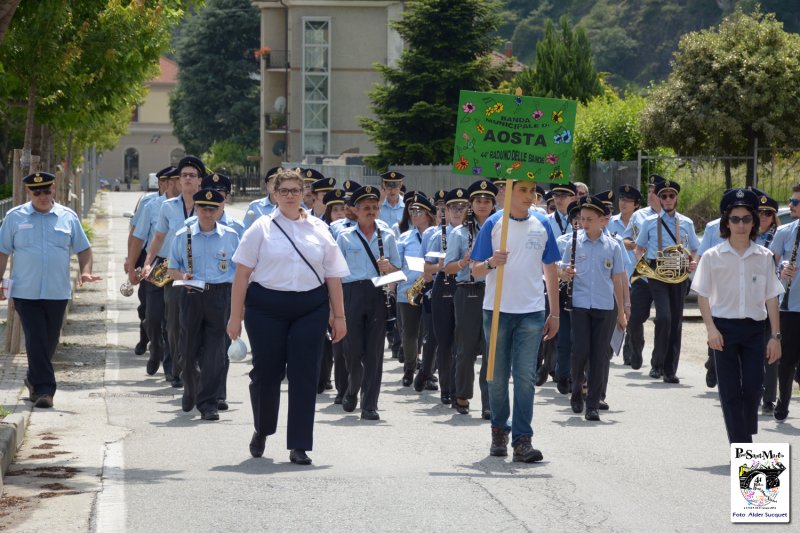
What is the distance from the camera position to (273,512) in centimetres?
770

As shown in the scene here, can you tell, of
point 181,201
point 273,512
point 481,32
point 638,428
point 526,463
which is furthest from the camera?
point 481,32

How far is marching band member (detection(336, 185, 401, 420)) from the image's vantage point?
11773 mm

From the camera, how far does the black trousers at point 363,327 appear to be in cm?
1174

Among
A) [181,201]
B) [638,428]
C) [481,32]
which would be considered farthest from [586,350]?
[481,32]

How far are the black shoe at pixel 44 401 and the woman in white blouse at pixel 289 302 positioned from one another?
317cm

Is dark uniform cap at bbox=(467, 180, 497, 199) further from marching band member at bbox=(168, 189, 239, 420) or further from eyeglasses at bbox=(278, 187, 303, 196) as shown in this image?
eyeglasses at bbox=(278, 187, 303, 196)

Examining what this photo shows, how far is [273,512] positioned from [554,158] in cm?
356

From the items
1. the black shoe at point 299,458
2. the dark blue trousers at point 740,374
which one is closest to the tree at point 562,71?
the dark blue trousers at point 740,374

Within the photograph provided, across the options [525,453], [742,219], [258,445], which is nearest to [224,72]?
[258,445]

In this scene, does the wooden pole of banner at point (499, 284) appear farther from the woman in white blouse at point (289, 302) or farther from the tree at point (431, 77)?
the tree at point (431, 77)

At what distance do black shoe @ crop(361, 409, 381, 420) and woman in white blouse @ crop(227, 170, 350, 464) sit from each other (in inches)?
85.3

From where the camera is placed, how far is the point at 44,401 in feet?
39.0

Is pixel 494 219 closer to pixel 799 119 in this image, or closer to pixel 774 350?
pixel 774 350

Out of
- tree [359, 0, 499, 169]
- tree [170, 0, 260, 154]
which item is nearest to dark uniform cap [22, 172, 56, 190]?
tree [359, 0, 499, 169]
